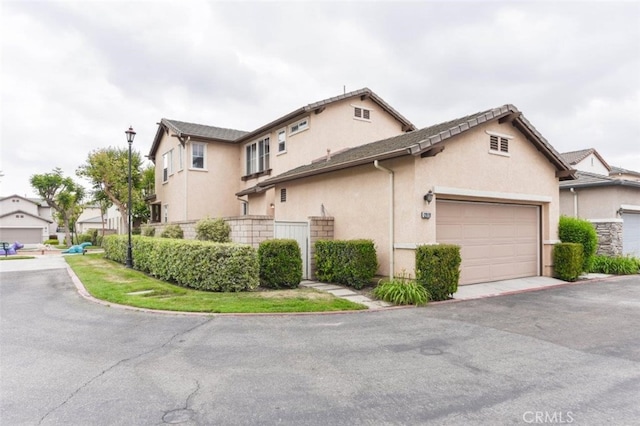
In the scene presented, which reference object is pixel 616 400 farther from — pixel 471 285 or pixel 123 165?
pixel 123 165

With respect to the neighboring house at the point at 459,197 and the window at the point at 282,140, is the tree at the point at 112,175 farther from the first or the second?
the neighboring house at the point at 459,197

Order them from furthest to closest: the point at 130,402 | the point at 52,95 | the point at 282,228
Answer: the point at 52,95 → the point at 282,228 → the point at 130,402

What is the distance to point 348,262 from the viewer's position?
1056 cm

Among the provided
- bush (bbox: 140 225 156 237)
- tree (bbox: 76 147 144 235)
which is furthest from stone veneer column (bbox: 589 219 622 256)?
tree (bbox: 76 147 144 235)

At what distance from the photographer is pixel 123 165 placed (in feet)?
94.8

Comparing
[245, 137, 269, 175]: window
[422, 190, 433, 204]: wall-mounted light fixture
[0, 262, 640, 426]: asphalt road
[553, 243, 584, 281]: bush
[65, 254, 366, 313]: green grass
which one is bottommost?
[0, 262, 640, 426]: asphalt road

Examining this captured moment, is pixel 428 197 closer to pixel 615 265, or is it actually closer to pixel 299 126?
pixel 299 126

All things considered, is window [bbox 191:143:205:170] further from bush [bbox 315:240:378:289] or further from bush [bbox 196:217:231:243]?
bush [bbox 315:240:378:289]

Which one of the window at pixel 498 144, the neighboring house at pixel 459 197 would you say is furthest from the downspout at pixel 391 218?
the window at pixel 498 144

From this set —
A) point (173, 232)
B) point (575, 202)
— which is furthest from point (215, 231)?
point (575, 202)

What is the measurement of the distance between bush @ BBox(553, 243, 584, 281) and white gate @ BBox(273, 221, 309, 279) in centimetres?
880

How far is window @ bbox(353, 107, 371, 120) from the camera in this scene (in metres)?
18.7

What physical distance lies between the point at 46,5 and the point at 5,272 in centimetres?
1120

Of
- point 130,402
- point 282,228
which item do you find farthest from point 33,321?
point 282,228
